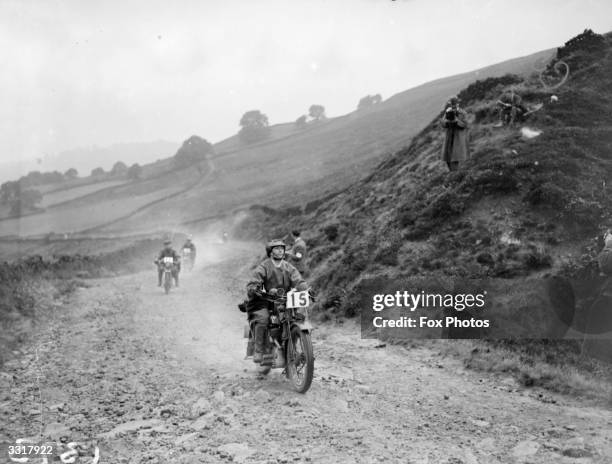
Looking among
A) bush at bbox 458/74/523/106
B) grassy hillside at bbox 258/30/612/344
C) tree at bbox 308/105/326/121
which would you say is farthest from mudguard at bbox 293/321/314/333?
tree at bbox 308/105/326/121

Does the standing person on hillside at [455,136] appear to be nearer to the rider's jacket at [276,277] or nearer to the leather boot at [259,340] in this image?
the rider's jacket at [276,277]

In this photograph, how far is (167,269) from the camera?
19000 millimetres

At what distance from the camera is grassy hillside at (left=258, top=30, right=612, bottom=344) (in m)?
10.8

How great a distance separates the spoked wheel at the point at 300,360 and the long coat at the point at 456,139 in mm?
10983

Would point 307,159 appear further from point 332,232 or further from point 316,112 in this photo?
point 332,232

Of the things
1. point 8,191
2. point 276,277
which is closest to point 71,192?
point 8,191

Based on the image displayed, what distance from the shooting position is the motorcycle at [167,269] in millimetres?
18781

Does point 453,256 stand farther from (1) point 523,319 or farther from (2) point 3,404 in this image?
(2) point 3,404

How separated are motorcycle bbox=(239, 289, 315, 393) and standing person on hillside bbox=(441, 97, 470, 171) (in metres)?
10.6

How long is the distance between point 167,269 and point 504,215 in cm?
1285

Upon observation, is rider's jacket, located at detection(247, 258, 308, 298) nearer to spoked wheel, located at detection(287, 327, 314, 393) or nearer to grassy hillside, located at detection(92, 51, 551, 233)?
spoked wheel, located at detection(287, 327, 314, 393)

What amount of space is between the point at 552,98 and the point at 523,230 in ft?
27.5

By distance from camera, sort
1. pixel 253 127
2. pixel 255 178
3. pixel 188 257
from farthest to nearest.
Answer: pixel 253 127
pixel 255 178
pixel 188 257

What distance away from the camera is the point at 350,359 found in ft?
31.6
